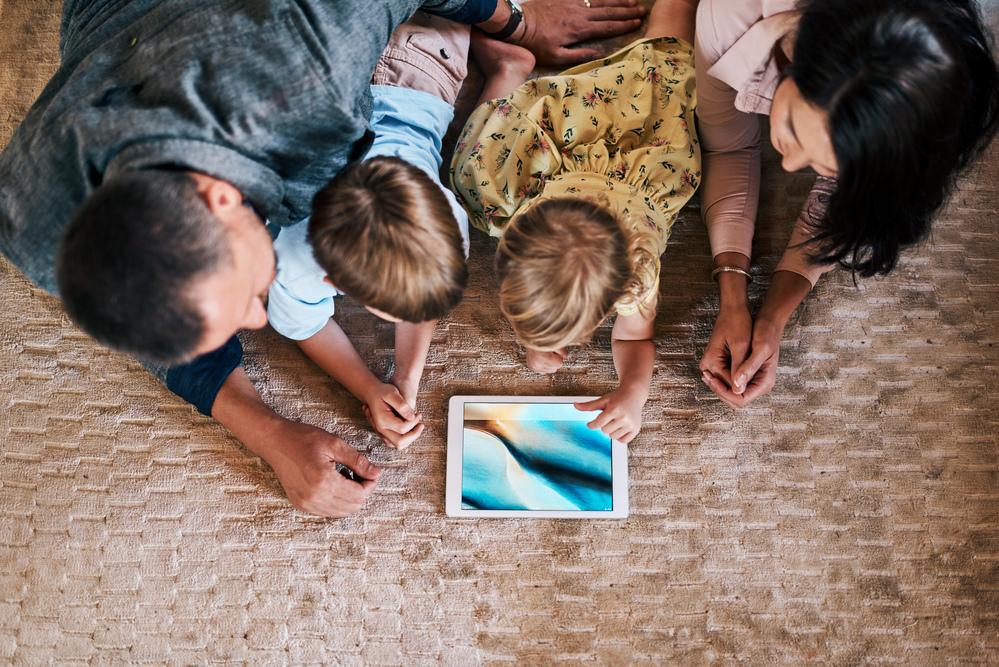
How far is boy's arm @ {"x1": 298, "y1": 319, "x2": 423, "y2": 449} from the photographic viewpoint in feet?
3.10

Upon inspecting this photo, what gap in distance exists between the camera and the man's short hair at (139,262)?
57cm

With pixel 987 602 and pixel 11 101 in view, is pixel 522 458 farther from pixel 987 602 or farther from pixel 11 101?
pixel 11 101

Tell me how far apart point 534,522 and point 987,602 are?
564 mm

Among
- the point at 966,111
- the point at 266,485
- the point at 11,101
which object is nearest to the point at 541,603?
the point at 266,485

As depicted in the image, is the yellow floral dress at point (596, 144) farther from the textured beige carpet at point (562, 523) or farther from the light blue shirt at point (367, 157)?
the textured beige carpet at point (562, 523)

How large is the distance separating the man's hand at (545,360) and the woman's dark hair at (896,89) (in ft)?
1.26

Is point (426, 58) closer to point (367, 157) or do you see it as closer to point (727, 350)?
point (367, 157)

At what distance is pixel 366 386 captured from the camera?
0.96 metres

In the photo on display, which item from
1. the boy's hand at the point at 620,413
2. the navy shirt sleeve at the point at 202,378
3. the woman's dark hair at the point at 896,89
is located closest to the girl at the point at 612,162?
the boy's hand at the point at 620,413

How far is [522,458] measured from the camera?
0.96 metres

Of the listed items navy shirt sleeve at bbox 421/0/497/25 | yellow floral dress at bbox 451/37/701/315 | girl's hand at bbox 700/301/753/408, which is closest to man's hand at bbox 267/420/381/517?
yellow floral dress at bbox 451/37/701/315

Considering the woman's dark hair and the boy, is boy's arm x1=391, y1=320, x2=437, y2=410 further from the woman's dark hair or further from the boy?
the woman's dark hair

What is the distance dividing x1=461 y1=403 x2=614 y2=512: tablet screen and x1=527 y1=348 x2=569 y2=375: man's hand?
0.05m

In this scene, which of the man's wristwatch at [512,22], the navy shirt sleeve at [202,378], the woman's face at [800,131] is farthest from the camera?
the man's wristwatch at [512,22]
